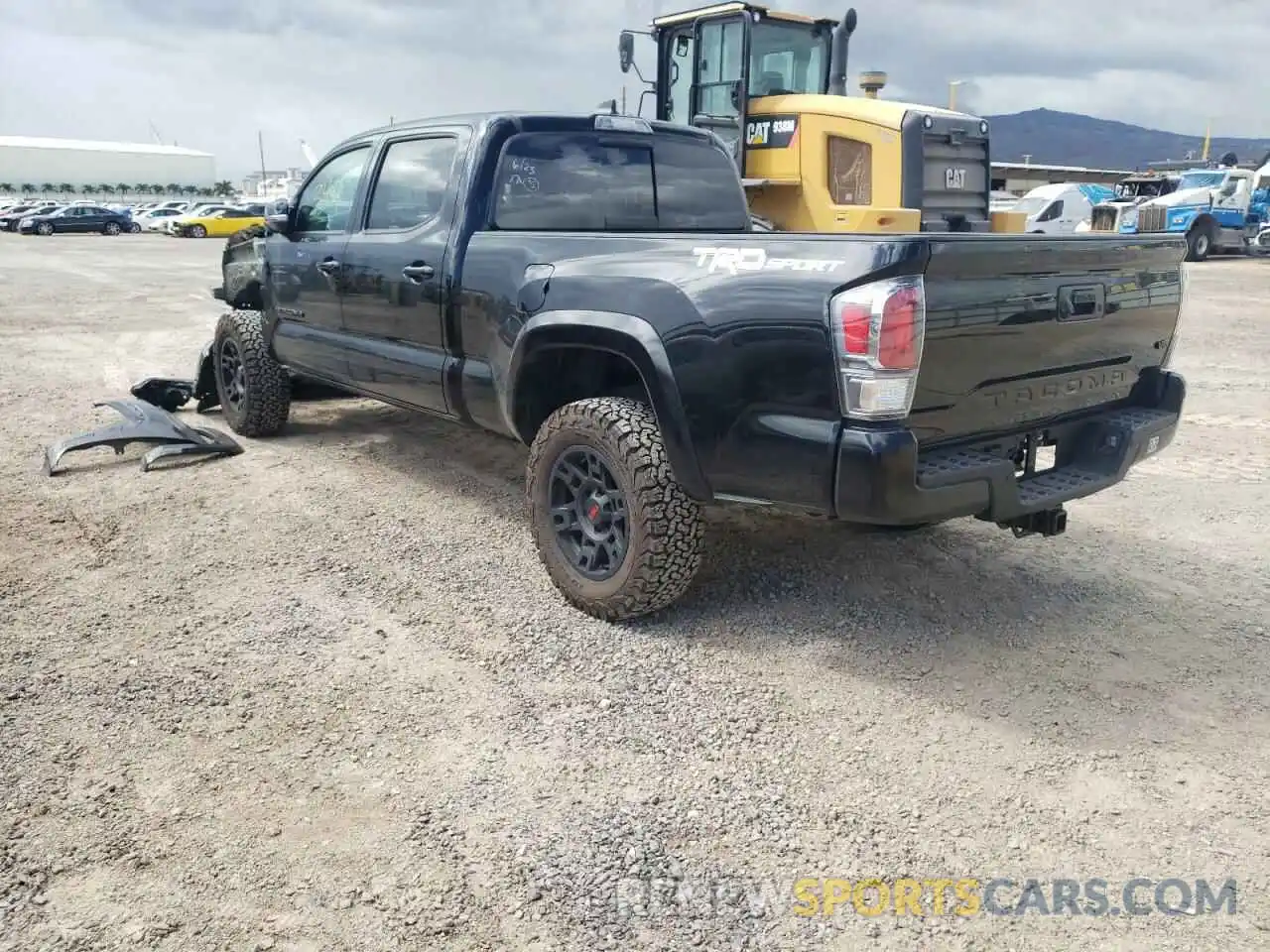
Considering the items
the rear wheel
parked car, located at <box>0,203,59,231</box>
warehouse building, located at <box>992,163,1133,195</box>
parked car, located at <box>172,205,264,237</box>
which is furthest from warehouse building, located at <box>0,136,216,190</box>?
A: the rear wheel

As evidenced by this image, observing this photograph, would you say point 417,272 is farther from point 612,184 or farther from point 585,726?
point 585,726

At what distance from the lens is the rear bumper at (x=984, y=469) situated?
3.15 metres

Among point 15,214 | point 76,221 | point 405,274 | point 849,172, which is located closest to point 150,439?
point 405,274

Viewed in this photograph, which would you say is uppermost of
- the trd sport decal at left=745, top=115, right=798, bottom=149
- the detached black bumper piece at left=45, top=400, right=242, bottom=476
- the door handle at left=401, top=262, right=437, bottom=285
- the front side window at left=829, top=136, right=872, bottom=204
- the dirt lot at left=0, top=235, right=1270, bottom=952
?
the trd sport decal at left=745, top=115, right=798, bottom=149

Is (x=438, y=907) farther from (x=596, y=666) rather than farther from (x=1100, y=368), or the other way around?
(x=1100, y=368)

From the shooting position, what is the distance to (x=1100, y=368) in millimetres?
3934

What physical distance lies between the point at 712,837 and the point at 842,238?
1.82m

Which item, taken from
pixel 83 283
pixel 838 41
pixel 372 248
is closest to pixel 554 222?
pixel 372 248

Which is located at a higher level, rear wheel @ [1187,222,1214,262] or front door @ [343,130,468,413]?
rear wheel @ [1187,222,1214,262]

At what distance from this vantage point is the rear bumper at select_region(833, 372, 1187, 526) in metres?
3.15

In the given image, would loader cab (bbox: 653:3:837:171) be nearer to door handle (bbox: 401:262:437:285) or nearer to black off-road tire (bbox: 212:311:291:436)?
black off-road tire (bbox: 212:311:291:436)

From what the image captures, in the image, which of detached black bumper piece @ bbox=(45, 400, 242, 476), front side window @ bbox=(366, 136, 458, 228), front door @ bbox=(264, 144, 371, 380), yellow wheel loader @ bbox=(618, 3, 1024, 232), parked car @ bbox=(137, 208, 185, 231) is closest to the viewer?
front side window @ bbox=(366, 136, 458, 228)

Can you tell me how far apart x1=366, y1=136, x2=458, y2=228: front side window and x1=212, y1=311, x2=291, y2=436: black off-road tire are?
1678mm

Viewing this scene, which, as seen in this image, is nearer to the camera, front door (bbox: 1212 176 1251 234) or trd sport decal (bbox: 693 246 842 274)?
trd sport decal (bbox: 693 246 842 274)
